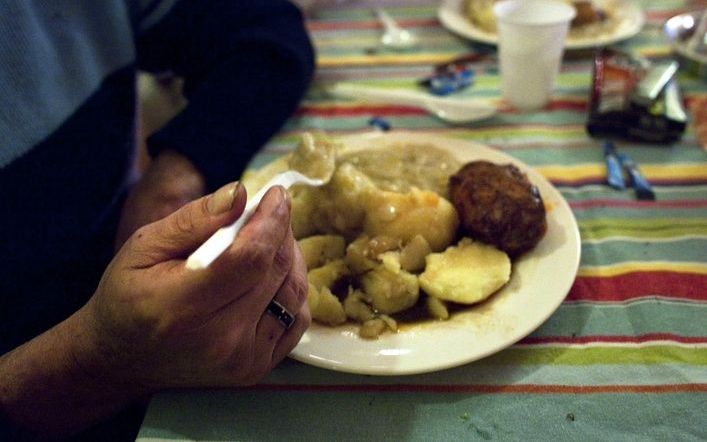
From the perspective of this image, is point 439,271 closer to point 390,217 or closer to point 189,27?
point 390,217

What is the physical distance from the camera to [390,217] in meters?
0.88

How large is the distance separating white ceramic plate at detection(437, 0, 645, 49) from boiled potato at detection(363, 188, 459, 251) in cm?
A: 84

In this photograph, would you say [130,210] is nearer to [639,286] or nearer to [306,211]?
[306,211]

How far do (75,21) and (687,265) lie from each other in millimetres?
1165

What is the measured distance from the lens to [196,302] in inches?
22.3

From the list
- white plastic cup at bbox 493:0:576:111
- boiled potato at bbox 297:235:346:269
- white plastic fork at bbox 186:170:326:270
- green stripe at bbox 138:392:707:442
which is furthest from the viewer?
white plastic cup at bbox 493:0:576:111

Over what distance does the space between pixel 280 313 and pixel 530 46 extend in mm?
885

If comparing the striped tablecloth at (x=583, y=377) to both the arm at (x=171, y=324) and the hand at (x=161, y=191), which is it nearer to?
the arm at (x=171, y=324)

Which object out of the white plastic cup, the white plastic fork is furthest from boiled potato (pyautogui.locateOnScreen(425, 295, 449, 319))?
the white plastic cup

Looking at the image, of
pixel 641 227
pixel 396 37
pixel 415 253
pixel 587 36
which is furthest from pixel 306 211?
pixel 587 36

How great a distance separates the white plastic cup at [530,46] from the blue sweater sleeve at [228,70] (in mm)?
472

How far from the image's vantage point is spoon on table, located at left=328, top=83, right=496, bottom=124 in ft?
4.16

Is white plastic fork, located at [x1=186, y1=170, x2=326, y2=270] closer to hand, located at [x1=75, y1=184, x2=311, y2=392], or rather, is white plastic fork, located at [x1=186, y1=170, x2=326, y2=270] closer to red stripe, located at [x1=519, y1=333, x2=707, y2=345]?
hand, located at [x1=75, y1=184, x2=311, y2=392]

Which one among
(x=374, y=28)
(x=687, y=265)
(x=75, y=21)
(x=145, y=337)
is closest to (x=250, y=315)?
(x=145, y=337)
